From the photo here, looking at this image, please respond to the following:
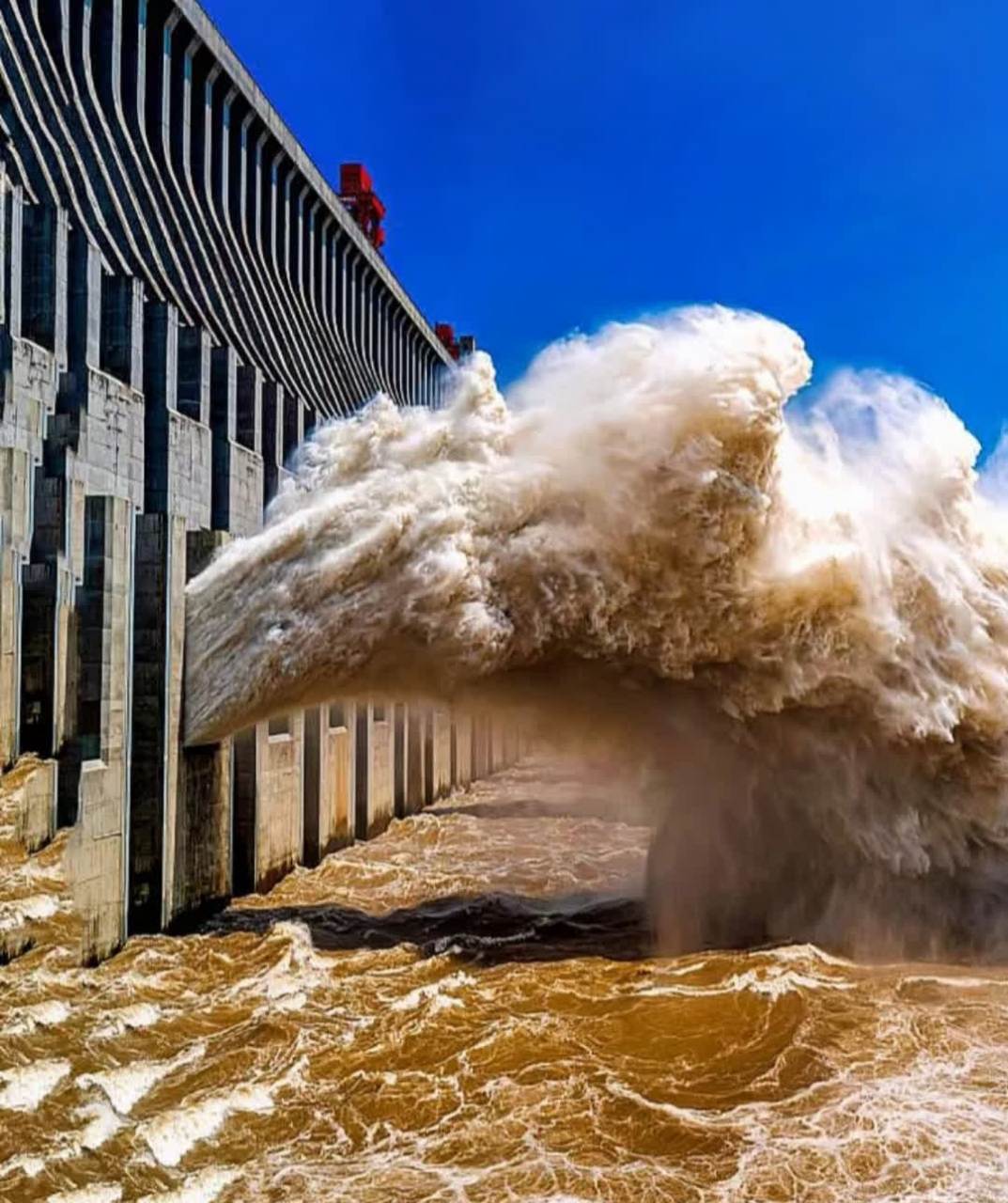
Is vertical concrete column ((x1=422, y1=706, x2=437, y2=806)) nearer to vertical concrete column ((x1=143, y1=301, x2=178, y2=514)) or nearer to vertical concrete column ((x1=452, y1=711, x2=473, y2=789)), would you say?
vertical concrete column ((x1=452, y1=711, x2=473, y2=789))

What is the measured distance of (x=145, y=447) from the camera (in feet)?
74.5

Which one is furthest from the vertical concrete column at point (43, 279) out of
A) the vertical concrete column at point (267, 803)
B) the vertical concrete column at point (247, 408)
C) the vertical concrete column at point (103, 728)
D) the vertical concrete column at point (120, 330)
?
the vertical concrete column at point (267, 803)

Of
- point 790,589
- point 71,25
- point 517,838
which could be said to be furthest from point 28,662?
point 71,25

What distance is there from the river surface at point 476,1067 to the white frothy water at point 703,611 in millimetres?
2026

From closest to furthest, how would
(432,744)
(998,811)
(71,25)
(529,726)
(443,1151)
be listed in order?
(443,1151) → (998,811) → (529,726) → (71,25) → (432,744)

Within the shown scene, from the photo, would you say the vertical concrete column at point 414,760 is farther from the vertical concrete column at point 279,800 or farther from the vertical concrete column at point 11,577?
the vertical concrete column at point 11,577

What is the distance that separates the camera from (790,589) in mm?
16984

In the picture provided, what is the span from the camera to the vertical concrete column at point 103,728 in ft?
53.2

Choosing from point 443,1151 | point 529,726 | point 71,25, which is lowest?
point 443,1151

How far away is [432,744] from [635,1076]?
29.3m

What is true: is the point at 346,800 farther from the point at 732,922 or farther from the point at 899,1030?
the point at 899,1030

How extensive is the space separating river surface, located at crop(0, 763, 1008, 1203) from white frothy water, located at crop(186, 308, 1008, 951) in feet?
6.65

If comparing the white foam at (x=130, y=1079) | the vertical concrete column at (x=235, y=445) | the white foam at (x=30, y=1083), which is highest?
the vertical concrete column at (x=235, y=445)

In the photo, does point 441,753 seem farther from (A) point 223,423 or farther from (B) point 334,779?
(A) point 223,423
